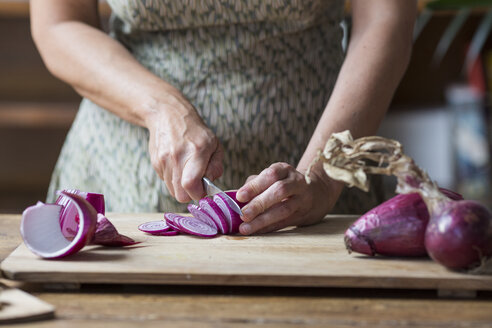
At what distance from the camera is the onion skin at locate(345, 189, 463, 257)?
0.87 m

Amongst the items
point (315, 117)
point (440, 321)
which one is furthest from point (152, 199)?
point (440, 321)

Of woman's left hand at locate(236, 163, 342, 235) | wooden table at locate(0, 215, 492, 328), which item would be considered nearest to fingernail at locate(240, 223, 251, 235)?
woman's left hand at locate(236, 163, 342, 235)

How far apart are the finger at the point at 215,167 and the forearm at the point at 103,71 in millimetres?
Answer: 118

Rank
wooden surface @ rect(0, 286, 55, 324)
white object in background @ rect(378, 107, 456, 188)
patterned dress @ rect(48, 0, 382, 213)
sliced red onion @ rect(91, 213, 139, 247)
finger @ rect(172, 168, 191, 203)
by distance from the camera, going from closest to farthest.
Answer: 1. wooden surface @ rect(0, 286, 55, 324)
2. sliced red onion @ rect(91, 213, 139, 247)
3. finger @ rect(172, 168, 191, 203)
4. patterned dress @ rect(48, 0, 382, 213)
5. white object in background @ rect(378, 107, 456, 188)

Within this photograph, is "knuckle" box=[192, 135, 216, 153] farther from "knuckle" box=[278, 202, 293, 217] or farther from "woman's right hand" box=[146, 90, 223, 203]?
"knuckle" box=[278, 202, 293, 217]

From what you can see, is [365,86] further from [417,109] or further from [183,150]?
[417,109]

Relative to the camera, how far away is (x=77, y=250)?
0.89 m

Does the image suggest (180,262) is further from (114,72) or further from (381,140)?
(114,72)

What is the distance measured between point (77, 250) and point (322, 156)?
350 millimetres

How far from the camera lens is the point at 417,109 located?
11.8 ft

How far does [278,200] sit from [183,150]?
20 cm

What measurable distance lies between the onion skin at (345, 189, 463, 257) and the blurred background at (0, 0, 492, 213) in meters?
2.06

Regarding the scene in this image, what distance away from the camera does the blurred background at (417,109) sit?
3111 millimetres

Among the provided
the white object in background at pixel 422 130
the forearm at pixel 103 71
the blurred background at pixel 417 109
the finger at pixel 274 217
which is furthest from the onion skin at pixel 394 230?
the white object in background at pixel 422 130
